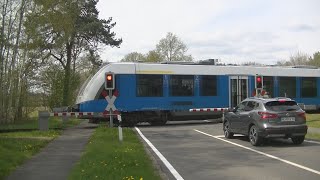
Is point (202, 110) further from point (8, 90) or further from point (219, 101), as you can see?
point (8, 90)

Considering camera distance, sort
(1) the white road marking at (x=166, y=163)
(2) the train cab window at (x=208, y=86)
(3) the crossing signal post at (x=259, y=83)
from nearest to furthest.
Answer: (1) the white road marking at (x=166, y=163) < (2) the train cab window at (x=208, y=86) < (3) the crossing signal post at (x=259, y=83)

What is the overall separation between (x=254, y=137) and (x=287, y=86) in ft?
54.0

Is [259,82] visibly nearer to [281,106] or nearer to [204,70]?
[204,70]

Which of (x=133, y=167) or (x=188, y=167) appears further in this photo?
(x=188, y=167)

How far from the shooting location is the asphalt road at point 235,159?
35.1ft

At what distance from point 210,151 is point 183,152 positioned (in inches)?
34.6

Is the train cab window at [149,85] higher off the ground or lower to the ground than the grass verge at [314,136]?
higher

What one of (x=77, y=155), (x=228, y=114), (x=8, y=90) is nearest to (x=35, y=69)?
(x=8, y=90)

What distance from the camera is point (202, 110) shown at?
2870 cm

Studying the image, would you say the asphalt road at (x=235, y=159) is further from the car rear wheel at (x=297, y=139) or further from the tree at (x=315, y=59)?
the tree at (x=315, y=59)

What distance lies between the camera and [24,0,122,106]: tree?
100 ft

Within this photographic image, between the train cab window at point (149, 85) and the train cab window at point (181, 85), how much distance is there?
2.44 ft

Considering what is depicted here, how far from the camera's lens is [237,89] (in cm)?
3034

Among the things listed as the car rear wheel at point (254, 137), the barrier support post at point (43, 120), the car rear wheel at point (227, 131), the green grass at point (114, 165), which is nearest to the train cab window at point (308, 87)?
the car rear wheel at point (227, 131)
